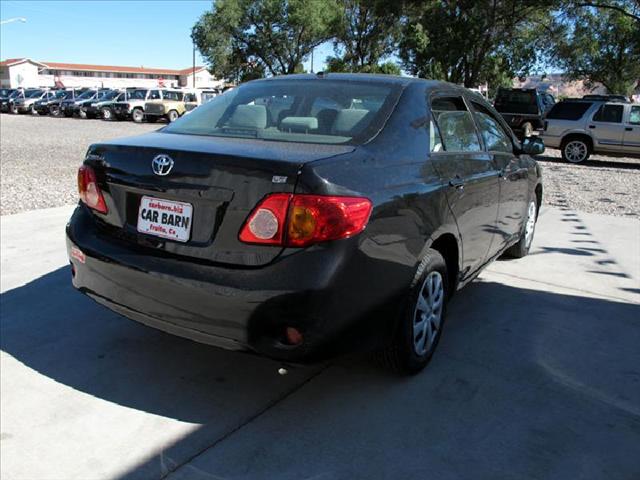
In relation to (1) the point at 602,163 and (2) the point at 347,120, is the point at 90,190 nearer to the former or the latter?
(2) the point at 347,120

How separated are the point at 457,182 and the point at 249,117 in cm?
128

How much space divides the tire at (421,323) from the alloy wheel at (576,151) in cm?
1346

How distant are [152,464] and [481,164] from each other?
8.78 feet

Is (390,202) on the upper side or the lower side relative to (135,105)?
lower

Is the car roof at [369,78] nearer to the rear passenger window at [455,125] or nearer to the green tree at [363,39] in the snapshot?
the rear passenger window at [455,125]

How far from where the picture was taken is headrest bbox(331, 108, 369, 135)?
10.0 ft

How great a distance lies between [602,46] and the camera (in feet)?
112

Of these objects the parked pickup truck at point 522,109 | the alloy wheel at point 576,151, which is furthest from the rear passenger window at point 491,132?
the parked pickup truck at point 522,109

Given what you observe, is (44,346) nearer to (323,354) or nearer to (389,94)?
(323,354)

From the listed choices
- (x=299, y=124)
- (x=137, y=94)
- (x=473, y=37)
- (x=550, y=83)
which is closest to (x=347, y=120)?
(x=299, y=124)

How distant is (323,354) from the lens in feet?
8.39

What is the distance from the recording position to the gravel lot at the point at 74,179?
8.36 meters

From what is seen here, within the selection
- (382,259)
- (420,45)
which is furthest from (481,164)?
(420,45)

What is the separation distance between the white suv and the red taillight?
14592 millimetres
